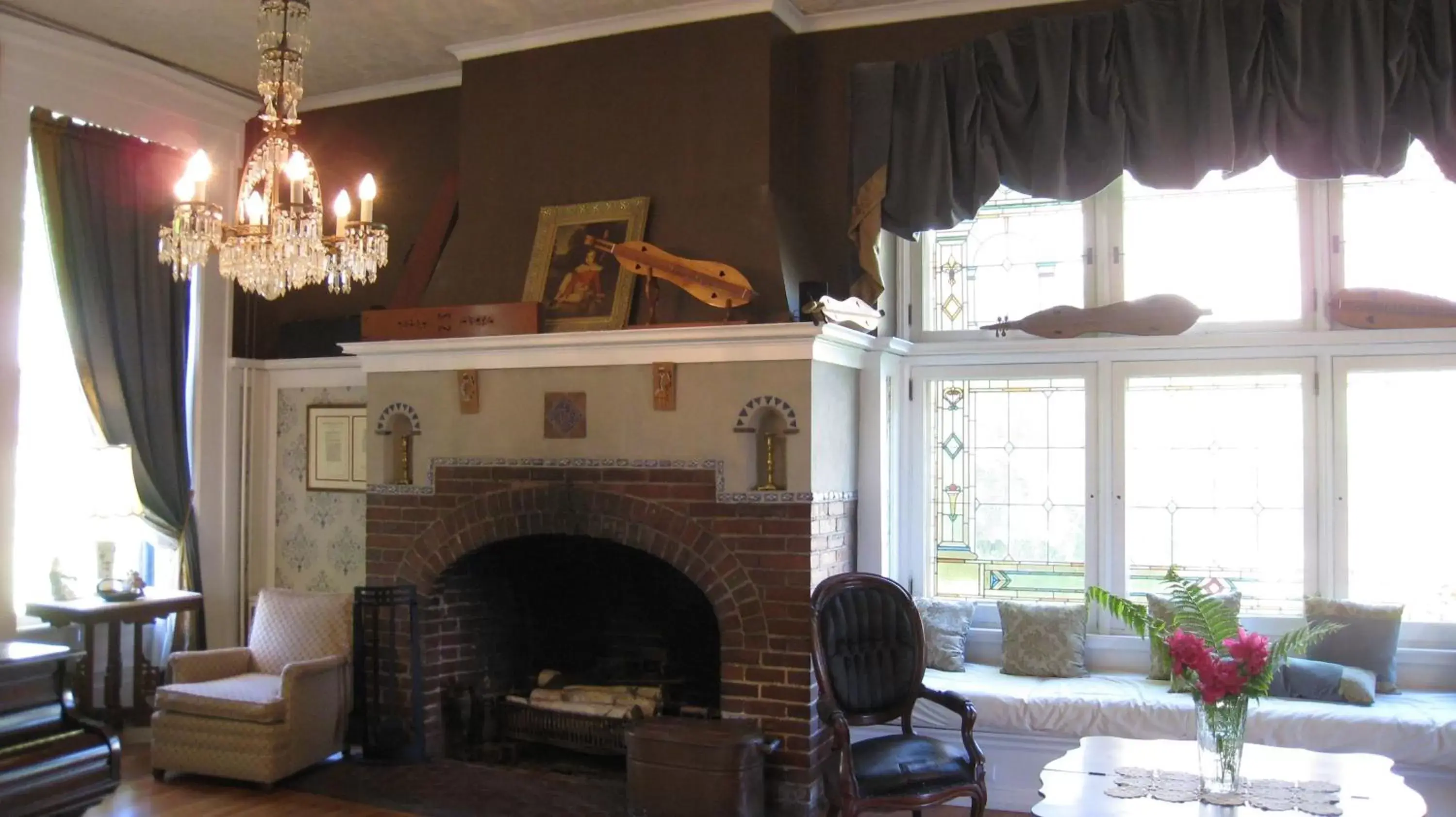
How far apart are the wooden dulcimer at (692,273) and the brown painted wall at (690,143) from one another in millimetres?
136

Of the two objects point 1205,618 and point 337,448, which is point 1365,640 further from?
point 337,448

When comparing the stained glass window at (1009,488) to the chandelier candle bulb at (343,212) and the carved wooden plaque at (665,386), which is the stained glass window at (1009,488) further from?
the chandelier candle bulb at (343,212)

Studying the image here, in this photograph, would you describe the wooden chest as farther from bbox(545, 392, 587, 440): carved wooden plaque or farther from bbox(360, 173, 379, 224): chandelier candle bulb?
bbox(360, 173, 379, 224): chandelier candle bulb

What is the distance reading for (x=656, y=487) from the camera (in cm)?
488

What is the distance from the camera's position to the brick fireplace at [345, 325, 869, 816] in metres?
4.63

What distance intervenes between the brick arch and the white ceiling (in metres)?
2.14

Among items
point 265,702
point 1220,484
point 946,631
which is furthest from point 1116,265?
point 265,702

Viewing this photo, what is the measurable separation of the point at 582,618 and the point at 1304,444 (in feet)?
11.2

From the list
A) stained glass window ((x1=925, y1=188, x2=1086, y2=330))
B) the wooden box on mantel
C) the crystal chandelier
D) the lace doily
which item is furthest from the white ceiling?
the lace doily

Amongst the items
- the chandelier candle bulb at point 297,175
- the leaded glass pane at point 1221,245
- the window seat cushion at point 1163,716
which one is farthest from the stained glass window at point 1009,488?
the chandelier candle bulb at point 297,175

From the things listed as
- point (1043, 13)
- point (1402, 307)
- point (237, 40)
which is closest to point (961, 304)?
point (1043, 13)

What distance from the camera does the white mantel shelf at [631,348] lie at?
4.61 m

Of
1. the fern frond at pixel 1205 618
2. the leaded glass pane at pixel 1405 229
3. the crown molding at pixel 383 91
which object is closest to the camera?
the fern frond at pixel 1205 618

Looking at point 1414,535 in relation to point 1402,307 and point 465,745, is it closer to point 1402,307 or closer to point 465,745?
point 1402,307
